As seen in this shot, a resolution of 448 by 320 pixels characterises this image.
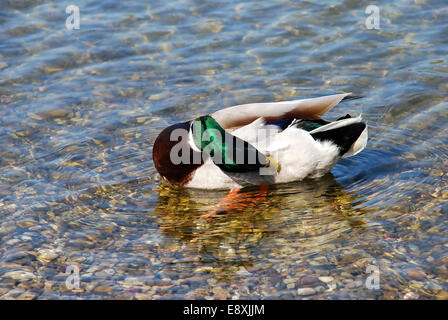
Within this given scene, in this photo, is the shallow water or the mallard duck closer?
the shallow water

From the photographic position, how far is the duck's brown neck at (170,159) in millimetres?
5055

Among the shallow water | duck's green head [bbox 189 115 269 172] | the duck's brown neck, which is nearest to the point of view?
the shallow water

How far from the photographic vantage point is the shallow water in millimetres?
4109

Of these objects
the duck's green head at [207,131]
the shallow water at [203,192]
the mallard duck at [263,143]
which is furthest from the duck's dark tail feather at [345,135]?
the duck's green head at [207,131]

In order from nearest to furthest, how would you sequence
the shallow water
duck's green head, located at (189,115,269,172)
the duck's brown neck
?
the shallow water
duck's green head, located at (189,115,269,172)
the duck's brown neck

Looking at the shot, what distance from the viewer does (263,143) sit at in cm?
479

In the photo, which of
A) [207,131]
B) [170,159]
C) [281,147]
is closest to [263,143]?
[281,147]

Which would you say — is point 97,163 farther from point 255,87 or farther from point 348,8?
point 348,8

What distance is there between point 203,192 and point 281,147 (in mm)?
832

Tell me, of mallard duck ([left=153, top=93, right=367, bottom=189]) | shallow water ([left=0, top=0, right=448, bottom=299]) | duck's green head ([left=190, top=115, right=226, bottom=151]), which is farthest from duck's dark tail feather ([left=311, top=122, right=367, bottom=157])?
duck's green head ([left=190, top=115, right=226, bottom=151])

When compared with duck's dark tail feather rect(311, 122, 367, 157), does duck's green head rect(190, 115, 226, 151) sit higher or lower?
higher

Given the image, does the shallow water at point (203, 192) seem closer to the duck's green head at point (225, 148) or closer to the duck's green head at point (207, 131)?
the duck's green head at point (225, 148)

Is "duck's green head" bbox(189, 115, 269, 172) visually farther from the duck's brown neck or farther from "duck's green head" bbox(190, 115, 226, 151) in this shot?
the duck's brown neck
